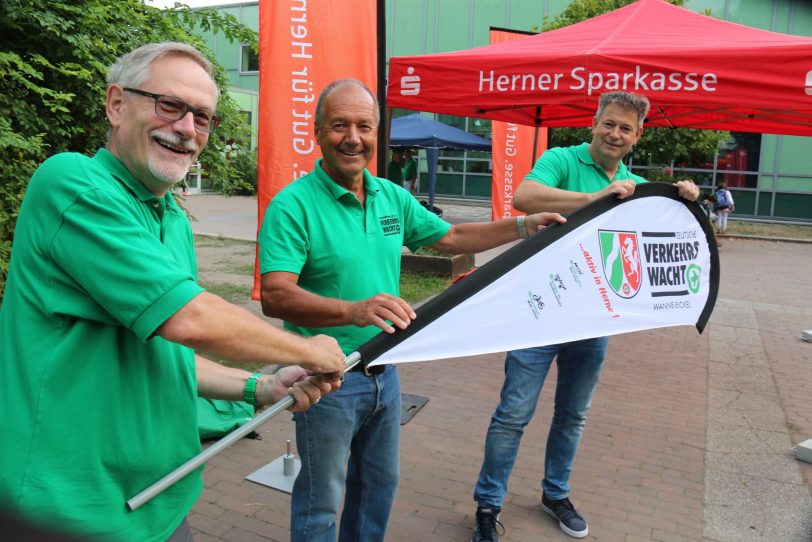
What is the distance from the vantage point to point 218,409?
4.36 metres

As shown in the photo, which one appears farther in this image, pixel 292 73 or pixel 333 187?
pixel 292 73

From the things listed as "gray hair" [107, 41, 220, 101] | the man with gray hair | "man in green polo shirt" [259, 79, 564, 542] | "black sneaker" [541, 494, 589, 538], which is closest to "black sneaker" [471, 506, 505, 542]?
the man with gray hair

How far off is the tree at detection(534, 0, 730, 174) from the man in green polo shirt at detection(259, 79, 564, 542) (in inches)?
688

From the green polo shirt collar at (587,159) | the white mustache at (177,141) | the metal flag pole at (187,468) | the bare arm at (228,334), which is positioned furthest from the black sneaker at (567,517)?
the white mustache at (177,141)

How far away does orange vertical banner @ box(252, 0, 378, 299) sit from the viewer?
14.1 feet

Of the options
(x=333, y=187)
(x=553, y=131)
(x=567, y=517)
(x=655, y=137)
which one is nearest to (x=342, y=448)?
(x=333, y=187)

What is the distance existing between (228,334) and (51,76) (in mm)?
3990

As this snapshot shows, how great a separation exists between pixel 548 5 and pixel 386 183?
2575 cm

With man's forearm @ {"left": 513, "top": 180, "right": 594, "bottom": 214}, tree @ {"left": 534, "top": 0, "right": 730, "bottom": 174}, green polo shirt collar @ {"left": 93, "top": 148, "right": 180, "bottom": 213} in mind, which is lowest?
man's forearm @ {"left": 513, "top": 180, "right": 594, "bottom": 214}

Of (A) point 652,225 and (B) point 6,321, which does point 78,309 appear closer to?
(B) point 6,321

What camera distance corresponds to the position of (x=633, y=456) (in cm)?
449

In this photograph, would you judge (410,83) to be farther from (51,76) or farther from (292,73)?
(51,76)

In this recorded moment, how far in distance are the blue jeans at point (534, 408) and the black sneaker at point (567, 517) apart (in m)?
0.05

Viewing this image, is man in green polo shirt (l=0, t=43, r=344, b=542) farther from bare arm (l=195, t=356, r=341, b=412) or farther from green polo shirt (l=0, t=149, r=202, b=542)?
bare arm (l=195, t=356, r=341, b=412)
